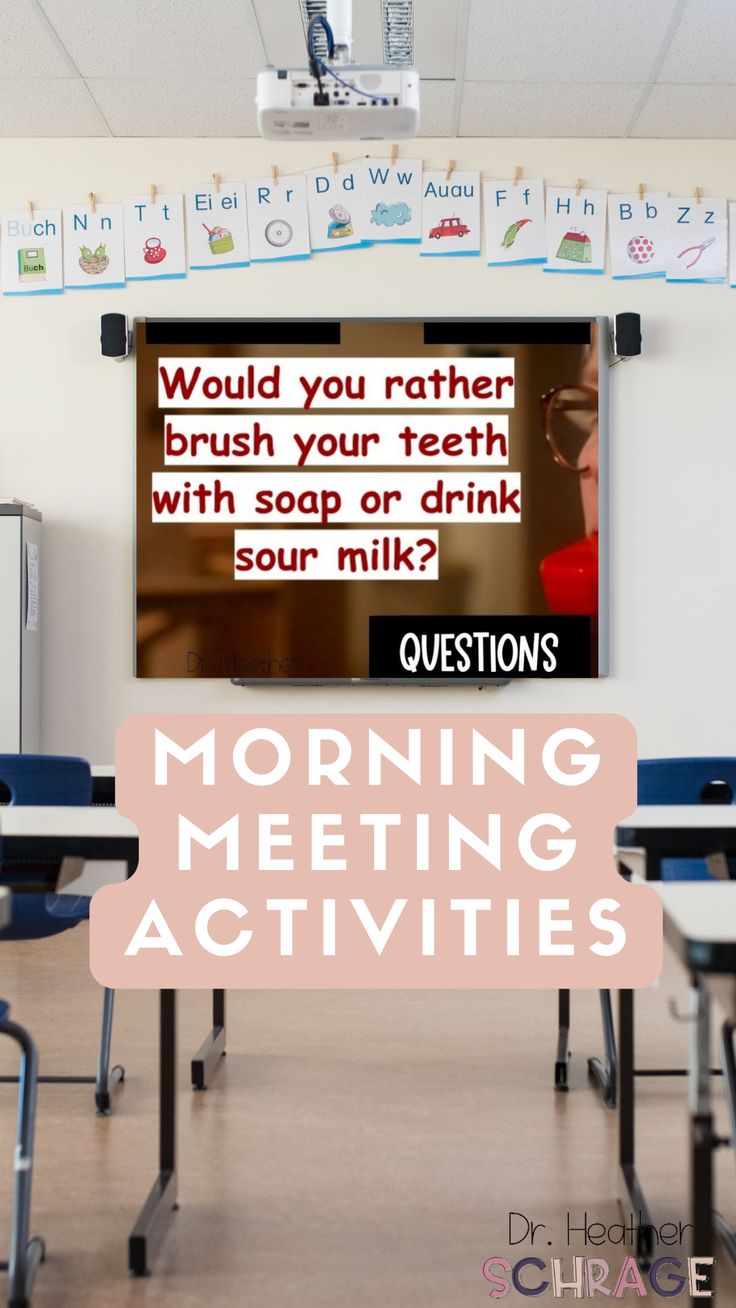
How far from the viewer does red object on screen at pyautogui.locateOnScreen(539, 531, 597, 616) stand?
13.8 feet

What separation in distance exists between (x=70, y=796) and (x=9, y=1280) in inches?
36.5

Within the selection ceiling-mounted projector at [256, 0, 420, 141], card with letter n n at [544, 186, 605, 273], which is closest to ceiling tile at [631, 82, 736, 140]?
card with letter n n at [544, 186, 605, 273]

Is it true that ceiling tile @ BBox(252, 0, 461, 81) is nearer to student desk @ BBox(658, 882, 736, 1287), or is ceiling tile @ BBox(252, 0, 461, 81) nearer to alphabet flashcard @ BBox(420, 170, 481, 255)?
alphabet flashcard @ BBox(420, 170, 481, 255)

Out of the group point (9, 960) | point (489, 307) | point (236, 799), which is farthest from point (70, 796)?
point (489, 307)

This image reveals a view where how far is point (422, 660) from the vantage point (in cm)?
423

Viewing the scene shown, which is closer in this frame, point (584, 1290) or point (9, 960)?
point (584, 1290)

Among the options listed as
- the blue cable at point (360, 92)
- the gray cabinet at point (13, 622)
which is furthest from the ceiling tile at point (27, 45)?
the blue cable at point (360, 92)

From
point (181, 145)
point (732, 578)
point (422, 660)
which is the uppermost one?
point (181, 145)

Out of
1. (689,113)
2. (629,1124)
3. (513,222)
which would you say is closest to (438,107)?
(513,222)

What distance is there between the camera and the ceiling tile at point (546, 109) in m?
3.95

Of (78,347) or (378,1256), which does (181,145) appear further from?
(378,1256)

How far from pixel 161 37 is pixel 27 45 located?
45cm

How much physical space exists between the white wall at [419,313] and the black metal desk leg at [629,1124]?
231 centimetres

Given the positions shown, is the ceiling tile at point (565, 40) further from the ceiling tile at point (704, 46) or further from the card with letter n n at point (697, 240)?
the card with letter n n at point (697, 240)
